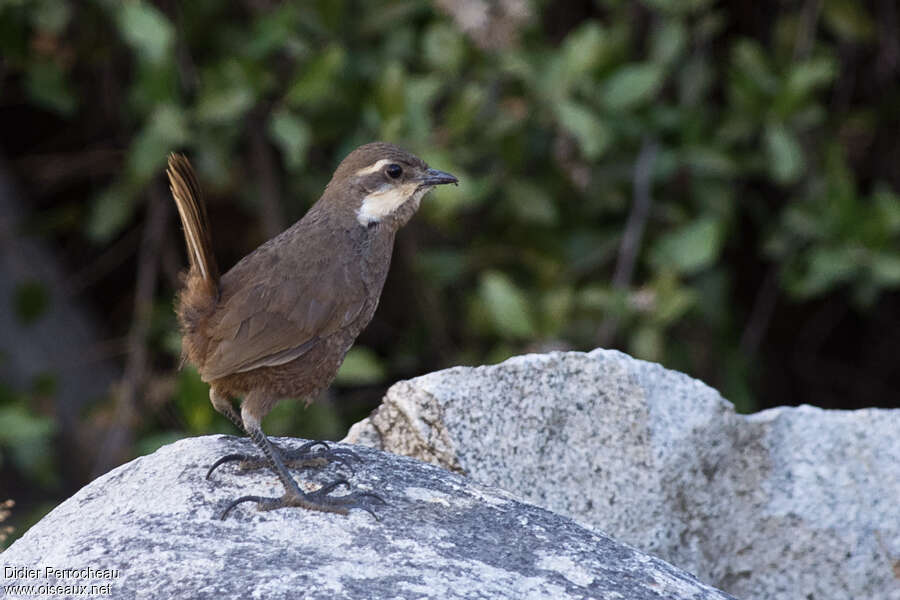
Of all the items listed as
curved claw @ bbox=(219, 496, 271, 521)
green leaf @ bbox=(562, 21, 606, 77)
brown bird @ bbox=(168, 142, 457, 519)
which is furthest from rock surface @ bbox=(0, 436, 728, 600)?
green leaf @ bbox=(562, 21, 606, 77)

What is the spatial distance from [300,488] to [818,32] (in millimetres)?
4572

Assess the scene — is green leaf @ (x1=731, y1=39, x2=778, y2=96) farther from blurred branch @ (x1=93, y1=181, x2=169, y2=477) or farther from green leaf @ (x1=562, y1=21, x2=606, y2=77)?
blurred branch @ (x1=93, y1=181, x2=169, y2=477)

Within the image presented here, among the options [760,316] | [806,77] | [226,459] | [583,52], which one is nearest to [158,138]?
[583,52]

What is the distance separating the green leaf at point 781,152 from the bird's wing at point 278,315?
2703 millimetres

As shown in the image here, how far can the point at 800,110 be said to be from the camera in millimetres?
5848

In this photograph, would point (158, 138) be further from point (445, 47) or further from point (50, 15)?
point (445, 47)

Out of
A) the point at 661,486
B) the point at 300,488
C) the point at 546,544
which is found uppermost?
the point at 661,486

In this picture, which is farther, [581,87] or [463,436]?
[581,87]

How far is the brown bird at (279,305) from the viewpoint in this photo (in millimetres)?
3686

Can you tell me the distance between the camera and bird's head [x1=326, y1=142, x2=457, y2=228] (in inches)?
159

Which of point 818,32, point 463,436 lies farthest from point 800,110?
point 463,436

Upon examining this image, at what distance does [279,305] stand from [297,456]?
49 centimetres

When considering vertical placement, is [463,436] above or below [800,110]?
below

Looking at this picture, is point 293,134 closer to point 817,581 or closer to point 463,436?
point 463,436
